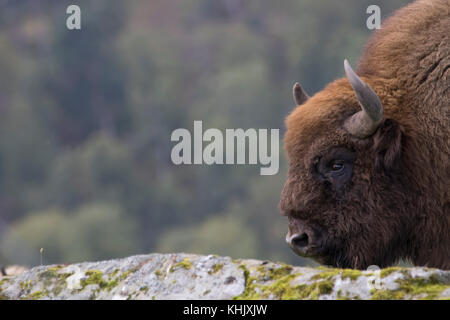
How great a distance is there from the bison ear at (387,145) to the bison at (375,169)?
0.01 metres

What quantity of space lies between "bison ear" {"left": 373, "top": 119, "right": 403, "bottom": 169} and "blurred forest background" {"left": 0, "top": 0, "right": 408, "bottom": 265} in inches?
3450

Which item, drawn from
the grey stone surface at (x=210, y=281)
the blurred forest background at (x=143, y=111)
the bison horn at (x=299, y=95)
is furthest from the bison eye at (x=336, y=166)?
the blurred forest background at (x=143, y=111)

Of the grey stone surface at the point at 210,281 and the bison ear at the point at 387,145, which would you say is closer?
the grey stone surface at the point at 210,281

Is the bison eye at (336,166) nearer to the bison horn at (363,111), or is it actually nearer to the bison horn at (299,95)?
the bison horn at (363,111)

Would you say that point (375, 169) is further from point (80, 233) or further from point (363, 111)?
point (80, 233)

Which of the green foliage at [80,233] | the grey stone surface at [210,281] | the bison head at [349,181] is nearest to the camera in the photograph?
the grey stone surface at [210,281]

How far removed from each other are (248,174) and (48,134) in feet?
106

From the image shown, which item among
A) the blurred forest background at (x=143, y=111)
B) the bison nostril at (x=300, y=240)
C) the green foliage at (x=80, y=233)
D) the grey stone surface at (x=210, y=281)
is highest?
the grey stone surface at (x=210, y=281)

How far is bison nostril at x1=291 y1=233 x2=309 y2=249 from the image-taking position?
410 inches

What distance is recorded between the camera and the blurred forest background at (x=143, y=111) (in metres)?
118

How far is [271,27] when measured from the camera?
575 ft

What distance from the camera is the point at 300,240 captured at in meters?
10.5

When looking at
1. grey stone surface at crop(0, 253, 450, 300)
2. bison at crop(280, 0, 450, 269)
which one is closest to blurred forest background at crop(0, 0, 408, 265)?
bison at crop(280, 0, 450, 269)
